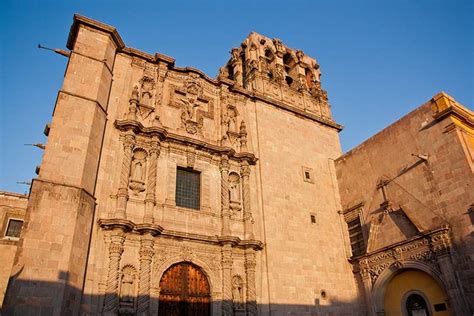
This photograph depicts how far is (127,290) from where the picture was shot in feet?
35.3

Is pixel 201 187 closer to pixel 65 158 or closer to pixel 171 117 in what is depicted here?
pixel 171 117

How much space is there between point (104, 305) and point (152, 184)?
407 centimetres

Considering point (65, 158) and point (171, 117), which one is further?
point (171, 117)

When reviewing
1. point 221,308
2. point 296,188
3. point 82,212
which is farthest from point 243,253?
point 82,212

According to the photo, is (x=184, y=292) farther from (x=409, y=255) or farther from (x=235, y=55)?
(x=235, y=55)

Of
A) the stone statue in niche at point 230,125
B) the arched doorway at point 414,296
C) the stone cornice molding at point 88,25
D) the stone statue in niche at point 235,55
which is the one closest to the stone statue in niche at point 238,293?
the stone statue in niche at point 230,125

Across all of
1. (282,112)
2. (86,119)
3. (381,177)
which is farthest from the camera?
(282,112)

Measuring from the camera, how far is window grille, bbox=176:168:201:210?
13516mm

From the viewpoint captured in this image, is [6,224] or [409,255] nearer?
[409,255]

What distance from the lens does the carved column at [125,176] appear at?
11636mm

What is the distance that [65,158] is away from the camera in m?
10.9

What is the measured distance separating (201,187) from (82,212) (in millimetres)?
4626

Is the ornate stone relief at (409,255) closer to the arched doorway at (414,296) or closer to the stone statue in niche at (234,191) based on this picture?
the arched doorway at (414,296)

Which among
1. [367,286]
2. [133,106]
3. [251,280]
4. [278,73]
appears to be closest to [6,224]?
[133,106]
